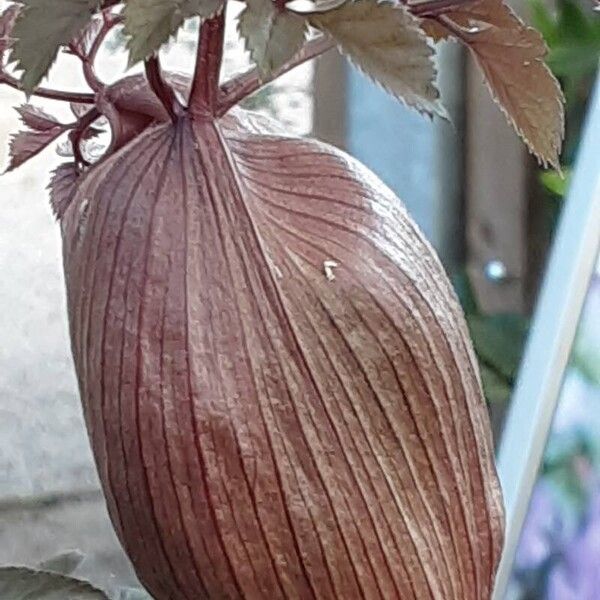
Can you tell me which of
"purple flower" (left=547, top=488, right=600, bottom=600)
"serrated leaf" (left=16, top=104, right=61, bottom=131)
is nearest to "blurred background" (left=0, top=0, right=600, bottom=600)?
"purple flower" (left=547, top=488, right=600, bottom=600)

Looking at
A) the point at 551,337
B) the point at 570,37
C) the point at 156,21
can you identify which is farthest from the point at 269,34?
the point at 570,37

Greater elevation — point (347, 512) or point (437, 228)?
point (347, 512)

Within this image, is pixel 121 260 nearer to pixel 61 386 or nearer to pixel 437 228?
pixel 61 386

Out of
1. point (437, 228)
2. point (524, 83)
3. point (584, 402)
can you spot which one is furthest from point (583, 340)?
point (524, 83)

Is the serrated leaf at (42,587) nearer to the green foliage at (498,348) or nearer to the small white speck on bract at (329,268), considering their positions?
the small white speck on bract at (329,268)

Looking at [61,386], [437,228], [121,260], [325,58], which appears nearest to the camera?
[121,260]

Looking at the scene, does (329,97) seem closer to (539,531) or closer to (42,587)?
(539,531)

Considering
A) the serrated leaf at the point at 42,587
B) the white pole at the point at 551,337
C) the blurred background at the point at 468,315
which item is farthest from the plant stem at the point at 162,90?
the white pole at the point at 551,337

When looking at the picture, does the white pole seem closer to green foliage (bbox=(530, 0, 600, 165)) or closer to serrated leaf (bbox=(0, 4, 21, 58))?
green foliage (bbox=(530, 0, 600, 165))
